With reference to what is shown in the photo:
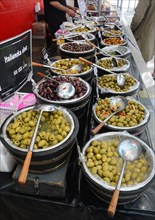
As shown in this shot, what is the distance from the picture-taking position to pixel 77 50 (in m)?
1.67

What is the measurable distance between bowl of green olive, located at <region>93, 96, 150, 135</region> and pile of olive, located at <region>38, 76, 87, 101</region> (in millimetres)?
127

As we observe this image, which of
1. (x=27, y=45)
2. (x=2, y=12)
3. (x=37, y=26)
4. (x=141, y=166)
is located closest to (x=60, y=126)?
(x=141, y=166)

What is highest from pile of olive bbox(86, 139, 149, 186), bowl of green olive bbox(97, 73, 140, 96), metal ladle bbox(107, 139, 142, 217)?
bowl of green olive bbox(97, 73, 140, 96)

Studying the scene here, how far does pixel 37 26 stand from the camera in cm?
481

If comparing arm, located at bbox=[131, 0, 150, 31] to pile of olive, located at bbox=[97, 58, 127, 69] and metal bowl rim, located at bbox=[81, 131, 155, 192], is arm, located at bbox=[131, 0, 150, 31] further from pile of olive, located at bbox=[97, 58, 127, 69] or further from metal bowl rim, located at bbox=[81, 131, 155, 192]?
metal bowl rim, located at bbox=[81, 131, 155, 192]

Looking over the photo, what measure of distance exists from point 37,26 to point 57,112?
4461 mm

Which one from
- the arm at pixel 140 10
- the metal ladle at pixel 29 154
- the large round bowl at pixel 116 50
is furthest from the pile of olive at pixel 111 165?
the arm at pixel 140 10

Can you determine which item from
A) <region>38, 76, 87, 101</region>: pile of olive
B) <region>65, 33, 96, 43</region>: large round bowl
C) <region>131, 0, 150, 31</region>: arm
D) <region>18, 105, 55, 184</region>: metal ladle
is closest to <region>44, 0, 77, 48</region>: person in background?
<region>131, 0, 150, 31</region>: arm

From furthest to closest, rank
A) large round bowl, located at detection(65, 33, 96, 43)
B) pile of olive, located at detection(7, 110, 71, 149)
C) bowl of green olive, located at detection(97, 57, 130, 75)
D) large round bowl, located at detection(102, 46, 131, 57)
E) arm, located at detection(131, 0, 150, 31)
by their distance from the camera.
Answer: arm, located at detection(131, 0, 150, 31) < large round bowl, located at detection(65, 33, 96, 43) < large round bowl, located at detection(102, 46, 131, 57) < bowl of green olive, located at detection(97, 57, 130, 75) < pile of olive, located at detection(7, 110, 71, 149)

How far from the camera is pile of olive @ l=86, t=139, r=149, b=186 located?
29.3 inches

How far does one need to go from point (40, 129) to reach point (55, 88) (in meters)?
0.34

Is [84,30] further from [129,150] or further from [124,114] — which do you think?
[129,150]

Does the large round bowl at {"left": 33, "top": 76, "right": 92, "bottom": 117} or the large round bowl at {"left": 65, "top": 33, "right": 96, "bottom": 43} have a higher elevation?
the large round bowl at {"left": 65, "top": 33, "right": 96, "bottom": 43}

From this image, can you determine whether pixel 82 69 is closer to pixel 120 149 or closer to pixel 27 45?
pixel 27 45
